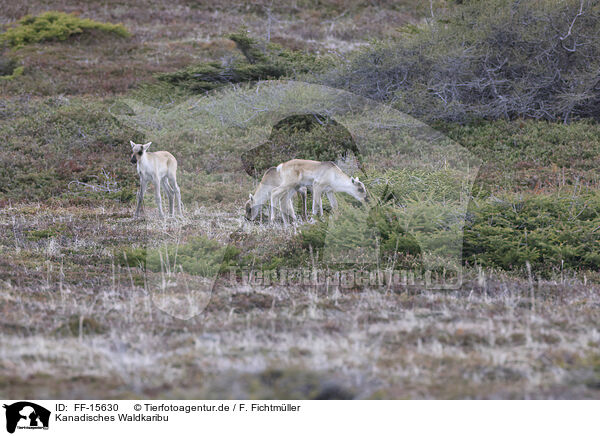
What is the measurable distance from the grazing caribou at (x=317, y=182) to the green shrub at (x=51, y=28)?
24.8 metres

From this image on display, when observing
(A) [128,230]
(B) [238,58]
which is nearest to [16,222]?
(A) [128,230]

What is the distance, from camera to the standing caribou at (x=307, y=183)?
435 inches

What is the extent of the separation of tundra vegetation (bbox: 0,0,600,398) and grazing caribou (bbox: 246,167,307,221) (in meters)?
0.53

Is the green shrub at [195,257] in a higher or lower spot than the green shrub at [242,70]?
lower

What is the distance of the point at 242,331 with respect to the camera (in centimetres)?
563

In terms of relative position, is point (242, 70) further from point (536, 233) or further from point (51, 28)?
point (536, 233)

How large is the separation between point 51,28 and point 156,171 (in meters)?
23.8

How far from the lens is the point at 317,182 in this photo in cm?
1110

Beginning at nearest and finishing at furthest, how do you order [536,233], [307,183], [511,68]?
[536,233]
[307,183]
[511,68]

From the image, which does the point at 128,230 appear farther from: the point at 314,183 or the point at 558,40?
the point at 558,40

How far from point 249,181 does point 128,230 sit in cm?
641

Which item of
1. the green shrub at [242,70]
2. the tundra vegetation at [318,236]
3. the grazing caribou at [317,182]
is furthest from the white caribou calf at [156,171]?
the green shrub at [242,70]
